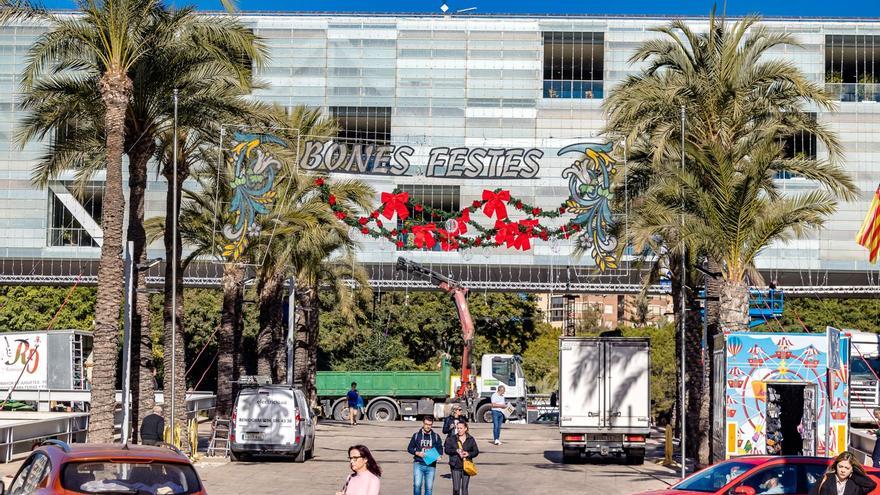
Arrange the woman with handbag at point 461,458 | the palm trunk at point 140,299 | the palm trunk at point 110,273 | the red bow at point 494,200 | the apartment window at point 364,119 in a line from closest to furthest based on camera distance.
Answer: the woman with handbag at point 461,458 → the palm trunk at point 110,273 → the palm trunk at point 140,299 → the red bow at point 494,200 → the apartment window at point 364,119

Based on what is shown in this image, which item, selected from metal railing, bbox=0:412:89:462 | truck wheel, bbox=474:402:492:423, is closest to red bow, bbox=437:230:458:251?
truck wheel, bbox=474:402:492:423

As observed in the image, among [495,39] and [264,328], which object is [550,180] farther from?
[264,328]

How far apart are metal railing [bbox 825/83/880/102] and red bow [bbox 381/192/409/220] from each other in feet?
149

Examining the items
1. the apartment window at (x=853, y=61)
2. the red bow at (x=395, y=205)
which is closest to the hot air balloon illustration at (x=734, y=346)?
the red bow at (x=395, y=205)

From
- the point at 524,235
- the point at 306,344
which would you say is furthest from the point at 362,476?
the point at 306,344

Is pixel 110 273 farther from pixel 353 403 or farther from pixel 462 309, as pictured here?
pixel 353 403

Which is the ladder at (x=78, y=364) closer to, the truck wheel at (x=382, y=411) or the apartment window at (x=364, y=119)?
the truck wheel at (x=382, y=411)

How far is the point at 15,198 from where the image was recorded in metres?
75.8

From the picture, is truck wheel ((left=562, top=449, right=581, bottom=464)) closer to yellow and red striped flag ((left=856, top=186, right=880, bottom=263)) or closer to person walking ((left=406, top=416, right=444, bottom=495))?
yellow and red striped flag ((left=856, top=186, right=880, bottom=263))

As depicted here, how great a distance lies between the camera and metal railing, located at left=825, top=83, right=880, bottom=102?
74.3 meters

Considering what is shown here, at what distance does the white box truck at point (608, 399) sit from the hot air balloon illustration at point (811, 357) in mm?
6299

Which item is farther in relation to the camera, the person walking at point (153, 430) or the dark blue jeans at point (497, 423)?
the dark blue jeans at point (497, 423)

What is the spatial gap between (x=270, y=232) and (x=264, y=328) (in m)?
5.18

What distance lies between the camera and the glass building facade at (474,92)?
73812 mm
